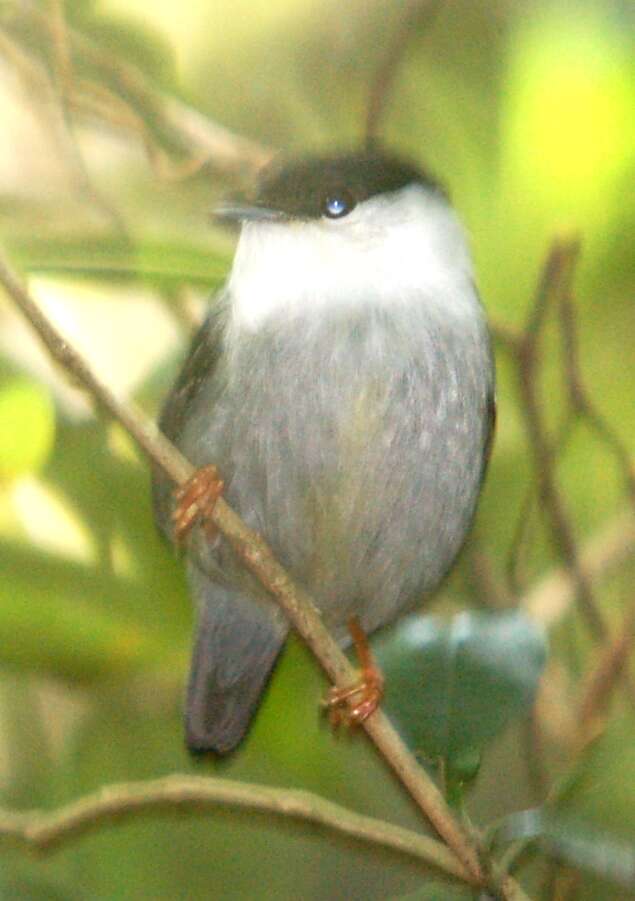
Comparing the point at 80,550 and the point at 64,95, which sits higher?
the point at 64,95

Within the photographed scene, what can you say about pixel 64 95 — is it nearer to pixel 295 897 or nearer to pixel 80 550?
pixel 80 550

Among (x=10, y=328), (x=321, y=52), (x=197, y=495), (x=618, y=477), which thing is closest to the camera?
(x=197, y=495)

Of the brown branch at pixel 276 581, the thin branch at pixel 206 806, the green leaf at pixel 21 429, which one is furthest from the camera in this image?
the green leaf at pixel 21 429

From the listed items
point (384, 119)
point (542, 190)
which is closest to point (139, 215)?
point (384, 119)

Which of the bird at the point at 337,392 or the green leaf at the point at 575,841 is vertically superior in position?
the bird at the point at 337,392

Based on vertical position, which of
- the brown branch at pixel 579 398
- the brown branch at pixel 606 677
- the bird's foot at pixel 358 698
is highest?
the brown branch at pixel 579 398

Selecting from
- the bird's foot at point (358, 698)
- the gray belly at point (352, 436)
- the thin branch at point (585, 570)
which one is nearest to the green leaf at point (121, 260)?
the gray belly at point (352, 436)

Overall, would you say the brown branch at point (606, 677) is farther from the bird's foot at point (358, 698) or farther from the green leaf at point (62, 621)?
the green leaf at point (62, 621)
